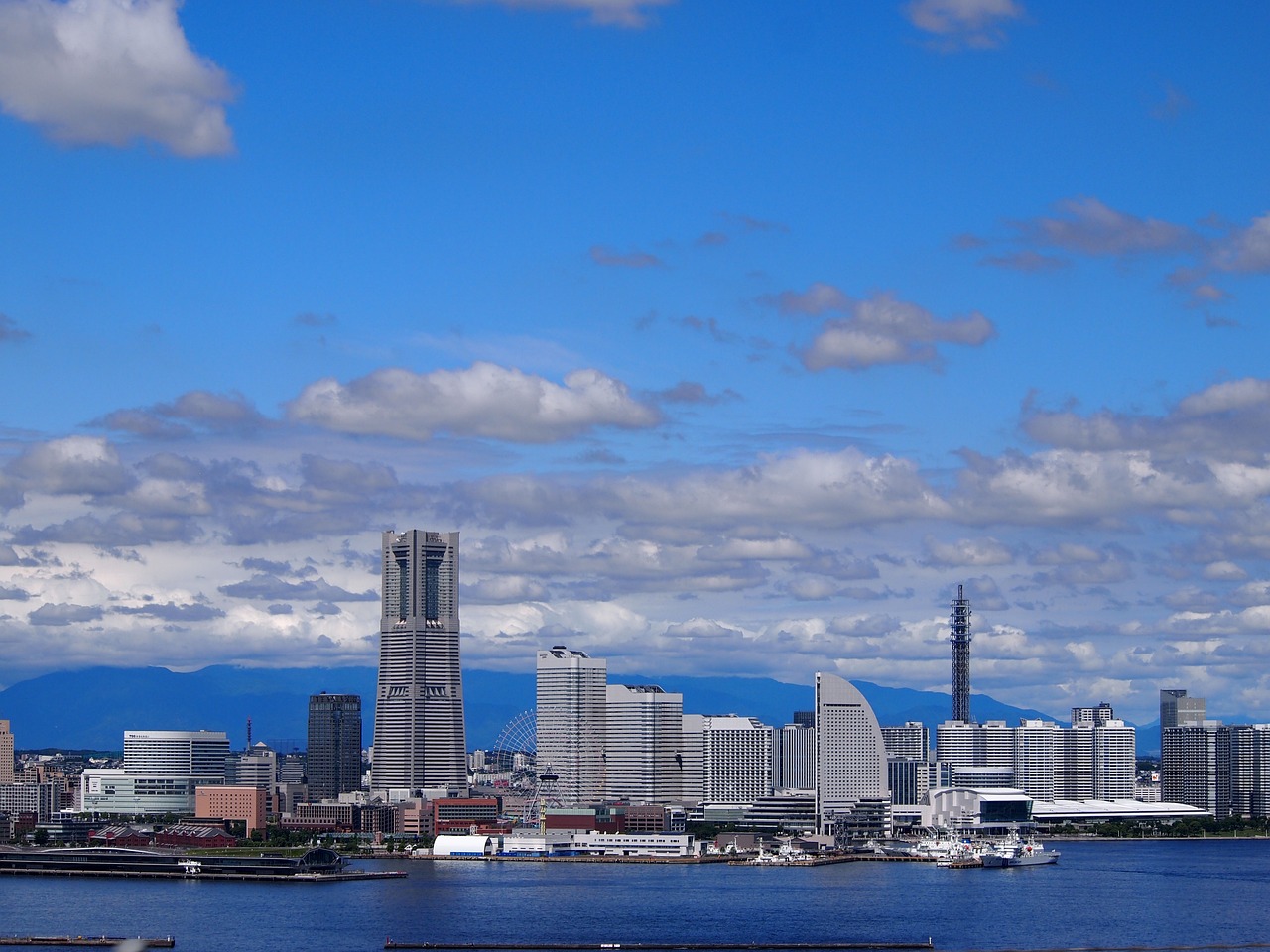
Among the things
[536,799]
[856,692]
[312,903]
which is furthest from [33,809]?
[312,903]

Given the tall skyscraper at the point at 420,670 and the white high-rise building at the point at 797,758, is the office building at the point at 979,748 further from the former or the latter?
the tall skyscraper at the point at 420,670

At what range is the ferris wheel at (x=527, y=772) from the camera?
141 metres

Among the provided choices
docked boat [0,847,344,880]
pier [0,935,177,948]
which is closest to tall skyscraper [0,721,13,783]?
docked boat [0,847,344,880]

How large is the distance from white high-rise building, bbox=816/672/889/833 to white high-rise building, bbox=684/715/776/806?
10.6m

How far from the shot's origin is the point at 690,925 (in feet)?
228

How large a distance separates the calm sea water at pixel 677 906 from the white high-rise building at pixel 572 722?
48.8 meters

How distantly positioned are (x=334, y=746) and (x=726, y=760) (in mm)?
32925

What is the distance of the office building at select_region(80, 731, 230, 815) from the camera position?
537 feet

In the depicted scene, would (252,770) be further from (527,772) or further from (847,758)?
(847,758)

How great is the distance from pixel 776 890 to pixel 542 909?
14977 millimetres

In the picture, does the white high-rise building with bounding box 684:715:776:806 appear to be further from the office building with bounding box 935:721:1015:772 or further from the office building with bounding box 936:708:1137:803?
the office building with bounding box 935:721:1015:772

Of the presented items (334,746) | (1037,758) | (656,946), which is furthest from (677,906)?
(1037,758)

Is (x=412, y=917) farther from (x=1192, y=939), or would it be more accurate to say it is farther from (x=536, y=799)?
(x=536, y=799)

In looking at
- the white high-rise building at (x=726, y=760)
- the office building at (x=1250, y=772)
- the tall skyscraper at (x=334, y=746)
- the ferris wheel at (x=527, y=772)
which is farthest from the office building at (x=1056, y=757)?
the tall skyscraper at (x=334, y=746)
